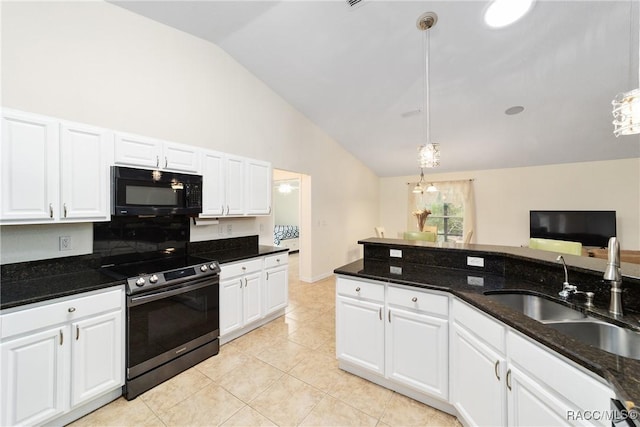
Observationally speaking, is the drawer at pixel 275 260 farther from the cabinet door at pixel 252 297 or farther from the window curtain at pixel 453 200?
the window curtain at pixel 453 200

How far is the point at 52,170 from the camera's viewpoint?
5.81 feet

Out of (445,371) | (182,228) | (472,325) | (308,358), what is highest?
(182,228)

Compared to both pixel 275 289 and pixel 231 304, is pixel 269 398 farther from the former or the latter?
pixel 275 289

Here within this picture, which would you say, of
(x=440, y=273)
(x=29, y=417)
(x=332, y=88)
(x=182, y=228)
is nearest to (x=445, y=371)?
(x=440, y=273)

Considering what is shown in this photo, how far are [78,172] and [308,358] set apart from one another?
2509 millimetres

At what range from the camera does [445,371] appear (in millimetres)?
1716

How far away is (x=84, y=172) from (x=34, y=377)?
4.51 ft

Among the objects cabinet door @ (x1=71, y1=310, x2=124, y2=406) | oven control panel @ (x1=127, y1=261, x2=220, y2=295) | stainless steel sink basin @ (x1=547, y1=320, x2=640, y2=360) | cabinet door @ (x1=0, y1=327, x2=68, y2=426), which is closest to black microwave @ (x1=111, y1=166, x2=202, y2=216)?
oven control panel @ (x1=127, y1=261, x2=220, y2=295)

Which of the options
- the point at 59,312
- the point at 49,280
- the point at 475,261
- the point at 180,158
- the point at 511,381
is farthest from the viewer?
the point at 180,158

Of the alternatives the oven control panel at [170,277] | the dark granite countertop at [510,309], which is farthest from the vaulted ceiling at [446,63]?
the oven control panel at [170,277]

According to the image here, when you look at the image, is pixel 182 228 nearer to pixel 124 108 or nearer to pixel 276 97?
pixel 124 108

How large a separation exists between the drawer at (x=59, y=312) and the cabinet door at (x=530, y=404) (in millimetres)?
2537

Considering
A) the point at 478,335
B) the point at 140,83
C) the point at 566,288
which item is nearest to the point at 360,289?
the point at 478,335

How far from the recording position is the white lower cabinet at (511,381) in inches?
36.9
